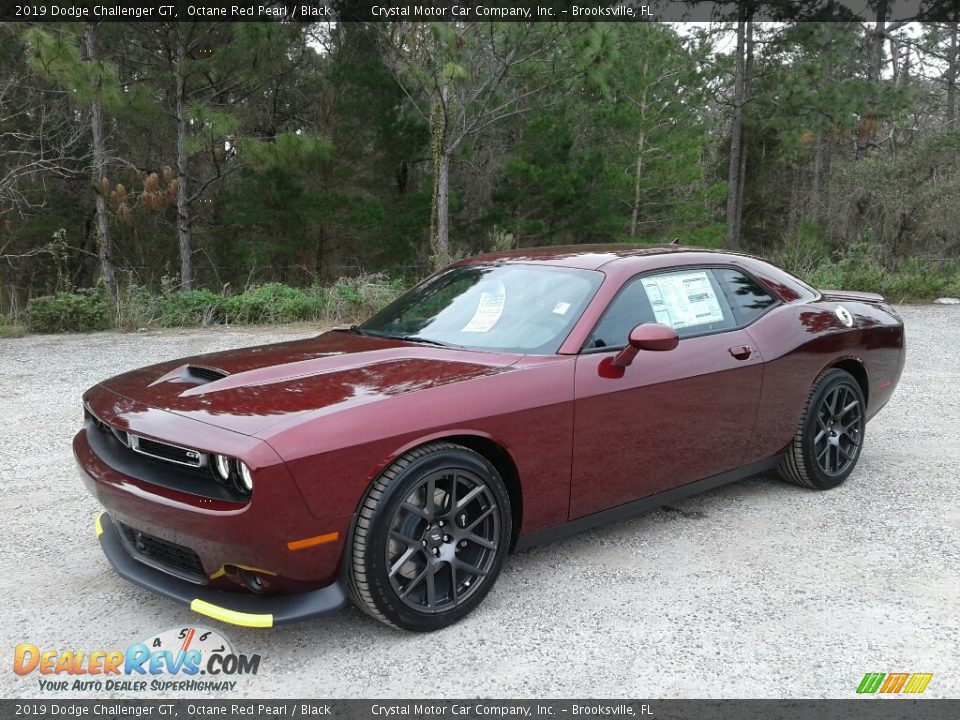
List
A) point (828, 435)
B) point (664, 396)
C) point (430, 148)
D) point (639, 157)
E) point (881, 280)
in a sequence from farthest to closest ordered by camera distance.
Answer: point (639, 157) → point (430, 148) → point (881, 280) → point (828, 435) → point (664, 396)

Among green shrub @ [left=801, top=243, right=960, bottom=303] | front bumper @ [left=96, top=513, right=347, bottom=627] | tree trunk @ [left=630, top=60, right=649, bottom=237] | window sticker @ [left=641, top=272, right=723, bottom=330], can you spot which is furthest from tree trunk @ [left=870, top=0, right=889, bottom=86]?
front bumper @ [left=96, top=513, right=347, bottom=627]

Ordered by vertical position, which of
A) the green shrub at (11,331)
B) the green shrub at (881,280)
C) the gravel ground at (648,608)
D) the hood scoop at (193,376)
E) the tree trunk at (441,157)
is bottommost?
the green shrub at (11,331)

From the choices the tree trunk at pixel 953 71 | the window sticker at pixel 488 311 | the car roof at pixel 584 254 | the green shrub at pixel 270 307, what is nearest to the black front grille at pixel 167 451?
the window sticker at pixel 488 311

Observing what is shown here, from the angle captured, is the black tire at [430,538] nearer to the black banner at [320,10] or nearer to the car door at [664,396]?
the car door at [664,396]

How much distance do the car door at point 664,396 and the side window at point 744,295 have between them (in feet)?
0.06

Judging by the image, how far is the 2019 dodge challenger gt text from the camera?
2846mm

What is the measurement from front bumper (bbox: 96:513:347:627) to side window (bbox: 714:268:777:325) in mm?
2665

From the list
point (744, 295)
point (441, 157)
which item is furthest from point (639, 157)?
point (744, 295)

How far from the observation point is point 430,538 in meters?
3.10

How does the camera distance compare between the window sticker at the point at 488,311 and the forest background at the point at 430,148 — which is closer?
the window sticker at the point at 488,311

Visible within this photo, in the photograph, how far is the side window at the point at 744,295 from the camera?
449cm

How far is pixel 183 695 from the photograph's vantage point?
2.79 m

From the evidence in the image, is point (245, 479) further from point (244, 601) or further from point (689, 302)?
point (689, 302)

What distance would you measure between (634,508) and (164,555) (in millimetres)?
2082
